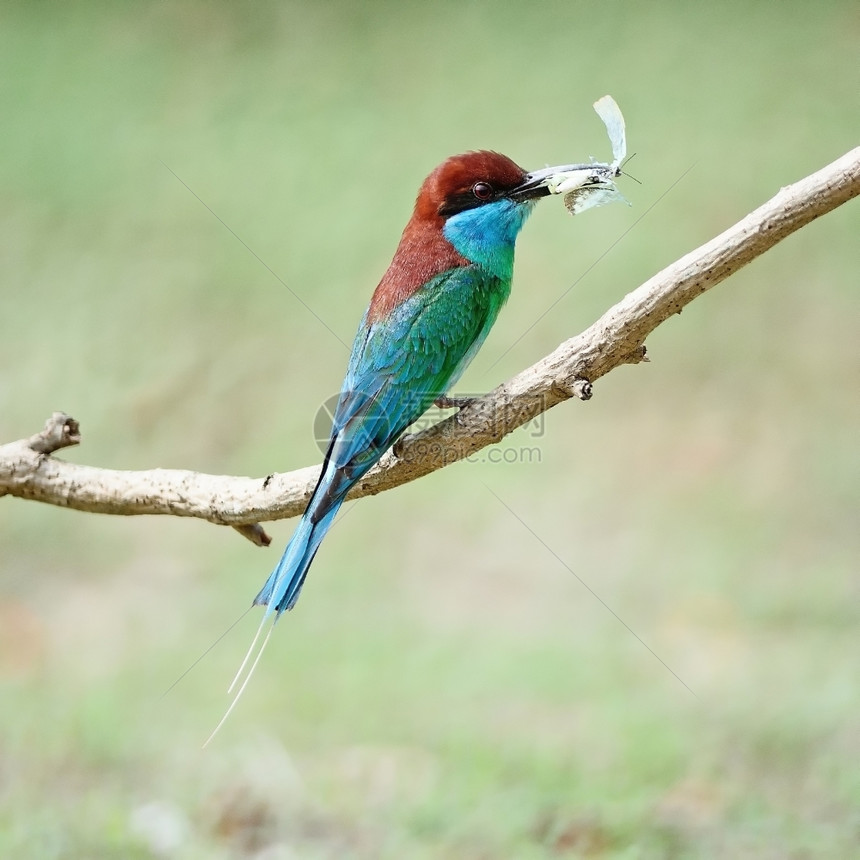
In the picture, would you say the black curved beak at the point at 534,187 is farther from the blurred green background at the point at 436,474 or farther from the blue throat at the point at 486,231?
the blurred green background at the point at 436,474

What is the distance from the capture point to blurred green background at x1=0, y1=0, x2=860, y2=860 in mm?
2766

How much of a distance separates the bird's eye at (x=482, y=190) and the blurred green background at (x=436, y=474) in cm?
151

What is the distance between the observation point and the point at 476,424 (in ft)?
6.04

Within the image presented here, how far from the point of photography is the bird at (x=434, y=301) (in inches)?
78.7

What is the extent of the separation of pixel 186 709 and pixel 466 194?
1889mm

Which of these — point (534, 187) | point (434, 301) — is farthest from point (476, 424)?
point (534, 187)

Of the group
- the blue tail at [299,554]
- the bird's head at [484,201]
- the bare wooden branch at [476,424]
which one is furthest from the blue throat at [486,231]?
the blue tail at [299,554]

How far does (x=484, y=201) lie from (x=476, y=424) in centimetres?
61

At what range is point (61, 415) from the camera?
2.10m

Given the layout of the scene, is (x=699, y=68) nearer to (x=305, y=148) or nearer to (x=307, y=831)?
(x=305, y=148)

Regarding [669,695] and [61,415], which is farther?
[669,695]

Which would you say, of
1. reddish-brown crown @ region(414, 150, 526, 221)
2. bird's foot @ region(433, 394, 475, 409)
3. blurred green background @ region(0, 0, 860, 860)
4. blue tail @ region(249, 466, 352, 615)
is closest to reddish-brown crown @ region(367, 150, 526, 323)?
reddish-brown crown @ region(414, 150, 526, 221)

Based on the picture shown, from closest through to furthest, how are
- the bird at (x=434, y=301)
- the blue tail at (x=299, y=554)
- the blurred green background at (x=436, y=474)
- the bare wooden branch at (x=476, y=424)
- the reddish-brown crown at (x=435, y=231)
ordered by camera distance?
the bare wooden branch at (x=476, y=424)
the blue tail at (x=299, y=554)
the bird at (x=434, y=301)
the reddish-brown crown at (x=435, y=231)
the blurred green background at (x=436, y=474)

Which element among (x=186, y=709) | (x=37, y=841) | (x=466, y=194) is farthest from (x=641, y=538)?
(x=37, y=841)
